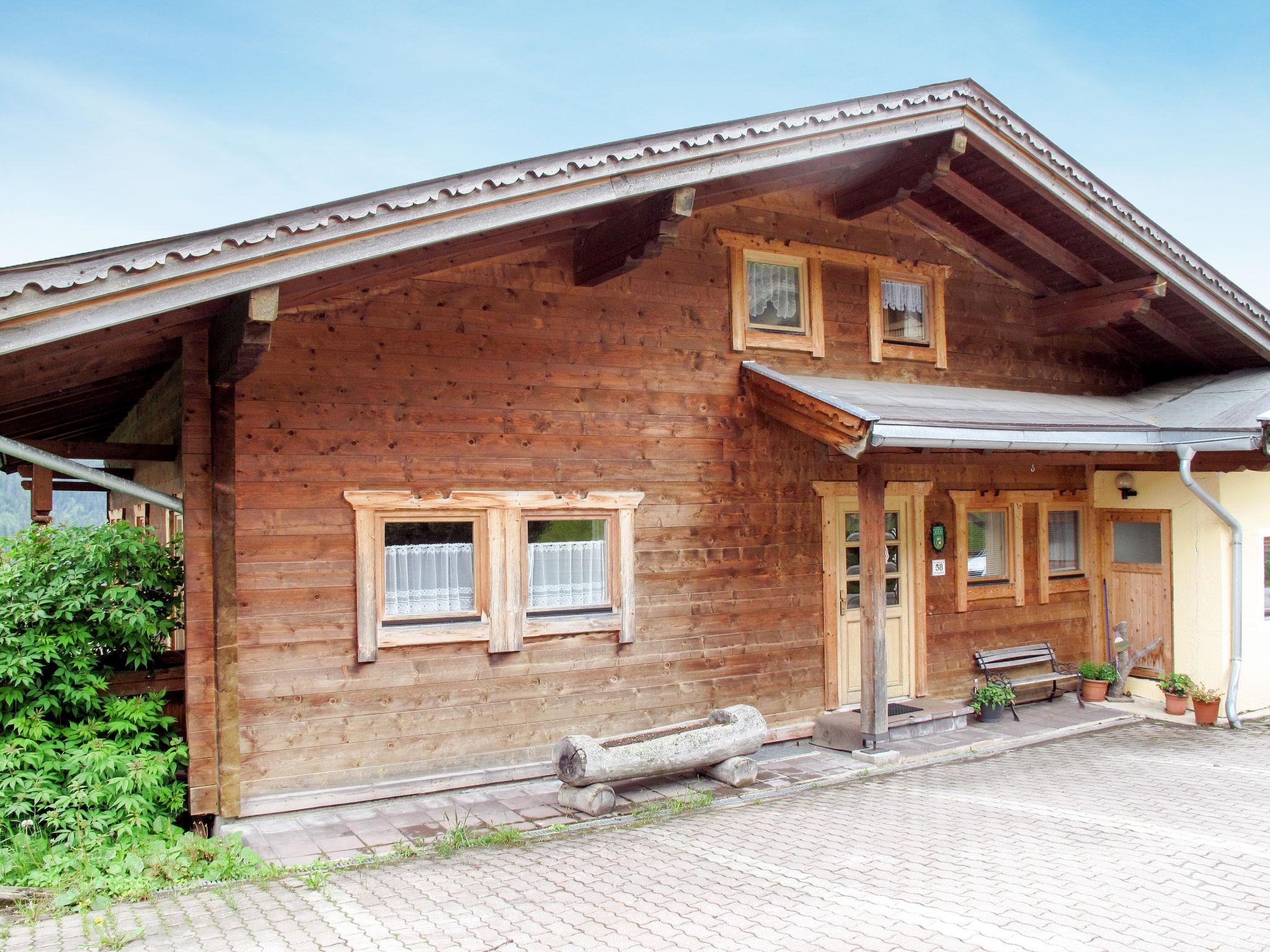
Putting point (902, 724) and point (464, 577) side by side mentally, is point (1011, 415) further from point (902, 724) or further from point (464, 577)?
point (464, 577)

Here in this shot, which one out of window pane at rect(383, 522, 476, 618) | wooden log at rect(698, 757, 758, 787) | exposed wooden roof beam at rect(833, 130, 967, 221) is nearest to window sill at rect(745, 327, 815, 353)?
exposed wooden roof beam at rect(833, 130, 967, 221)

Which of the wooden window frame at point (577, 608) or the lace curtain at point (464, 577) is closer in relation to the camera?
the lace curtain at point (464, 577)

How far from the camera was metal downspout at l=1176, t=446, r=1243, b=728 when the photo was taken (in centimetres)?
1028

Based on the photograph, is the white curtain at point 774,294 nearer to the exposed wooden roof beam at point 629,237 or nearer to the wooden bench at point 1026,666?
the exposed wooden roof beam at point 629,237

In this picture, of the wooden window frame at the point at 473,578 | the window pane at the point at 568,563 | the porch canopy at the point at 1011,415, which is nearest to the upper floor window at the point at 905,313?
the porch canopy at the point at 1011,415

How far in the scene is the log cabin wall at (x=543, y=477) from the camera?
7.24m

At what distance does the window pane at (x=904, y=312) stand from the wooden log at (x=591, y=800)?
18.3 feet

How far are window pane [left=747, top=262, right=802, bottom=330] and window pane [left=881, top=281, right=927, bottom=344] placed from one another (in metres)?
1.10

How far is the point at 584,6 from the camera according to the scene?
98.3 m

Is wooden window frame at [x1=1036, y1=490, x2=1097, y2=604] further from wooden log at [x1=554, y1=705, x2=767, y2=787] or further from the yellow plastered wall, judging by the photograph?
wooden log at [x1=554, y1=705, x2=767, y2=787]

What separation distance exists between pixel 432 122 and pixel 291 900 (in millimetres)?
106816

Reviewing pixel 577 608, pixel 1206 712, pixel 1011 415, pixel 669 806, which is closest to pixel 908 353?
pixel 1011 415

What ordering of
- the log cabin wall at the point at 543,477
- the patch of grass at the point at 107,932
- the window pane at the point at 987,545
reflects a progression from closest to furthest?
the patch of grass at the point at 107,932, the log cabin wall at the point at 543,477, the window pane at the point at 987,545

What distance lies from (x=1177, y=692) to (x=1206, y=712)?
43 centimetres
